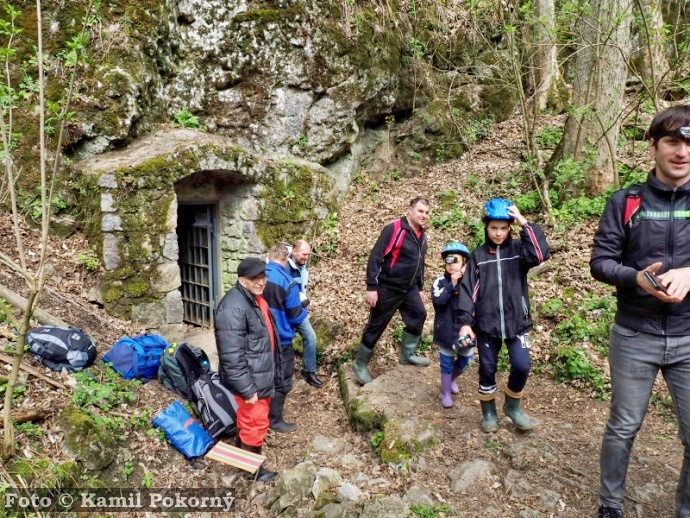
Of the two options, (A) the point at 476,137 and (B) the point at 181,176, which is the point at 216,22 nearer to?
(B) the point at 181,176

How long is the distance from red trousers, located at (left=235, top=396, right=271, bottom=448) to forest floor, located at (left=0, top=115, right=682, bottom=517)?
37 cm

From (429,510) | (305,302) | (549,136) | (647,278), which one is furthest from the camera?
(549,136)

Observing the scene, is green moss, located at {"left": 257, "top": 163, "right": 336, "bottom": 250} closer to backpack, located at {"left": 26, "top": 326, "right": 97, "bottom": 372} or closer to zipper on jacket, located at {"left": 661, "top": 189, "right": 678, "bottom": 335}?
backpack, located at {"left": 26, "top": 326, "right": 97, "bottom": 372}

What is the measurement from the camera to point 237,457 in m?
4.06

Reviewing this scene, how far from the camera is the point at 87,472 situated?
365 centimetres

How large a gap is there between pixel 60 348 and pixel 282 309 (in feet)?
6.93

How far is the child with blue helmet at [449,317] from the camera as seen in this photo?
4359mm

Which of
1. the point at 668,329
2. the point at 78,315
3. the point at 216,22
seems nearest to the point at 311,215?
the point at 216,22

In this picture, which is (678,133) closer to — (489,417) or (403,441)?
(489,417)

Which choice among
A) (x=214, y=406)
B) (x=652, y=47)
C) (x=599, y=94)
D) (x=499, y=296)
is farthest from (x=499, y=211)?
(x=652, y=47)

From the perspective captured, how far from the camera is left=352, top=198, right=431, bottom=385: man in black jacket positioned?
477 centimetres

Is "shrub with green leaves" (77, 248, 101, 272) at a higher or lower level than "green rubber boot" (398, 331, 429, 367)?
higher

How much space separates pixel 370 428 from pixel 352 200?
564 centimetres

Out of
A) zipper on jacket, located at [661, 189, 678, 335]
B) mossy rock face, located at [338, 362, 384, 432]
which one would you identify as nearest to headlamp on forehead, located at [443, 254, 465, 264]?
mossy rock face, located at [338, 362, 384, 432]
